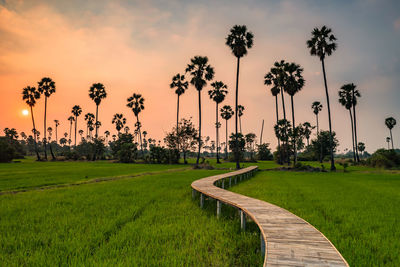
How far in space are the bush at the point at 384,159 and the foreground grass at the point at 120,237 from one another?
141ft

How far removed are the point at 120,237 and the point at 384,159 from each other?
4714 cm

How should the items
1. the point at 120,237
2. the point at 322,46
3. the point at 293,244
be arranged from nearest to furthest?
the point at 293,244
the point at 120,237
the point at 322,46

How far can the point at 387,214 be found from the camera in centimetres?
796

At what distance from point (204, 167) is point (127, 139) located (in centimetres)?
3910

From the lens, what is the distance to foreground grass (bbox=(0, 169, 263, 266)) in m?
4.45

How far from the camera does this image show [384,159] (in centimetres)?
3844

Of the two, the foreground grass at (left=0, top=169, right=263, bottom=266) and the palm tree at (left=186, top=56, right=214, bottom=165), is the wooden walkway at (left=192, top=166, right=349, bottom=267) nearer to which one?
the foreground grass at (left=0, top=169, right=263, bottom=266)

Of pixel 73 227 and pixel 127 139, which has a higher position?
pixel 127 139

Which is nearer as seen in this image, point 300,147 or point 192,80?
point 192,80

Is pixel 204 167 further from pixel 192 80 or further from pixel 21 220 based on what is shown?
pixel 21 220

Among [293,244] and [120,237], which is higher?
[293,244]

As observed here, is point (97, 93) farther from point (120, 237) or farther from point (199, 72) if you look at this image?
point (120, 237)

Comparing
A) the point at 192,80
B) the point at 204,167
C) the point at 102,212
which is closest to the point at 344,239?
the point at 102,212

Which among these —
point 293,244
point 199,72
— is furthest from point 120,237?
point 199,72
